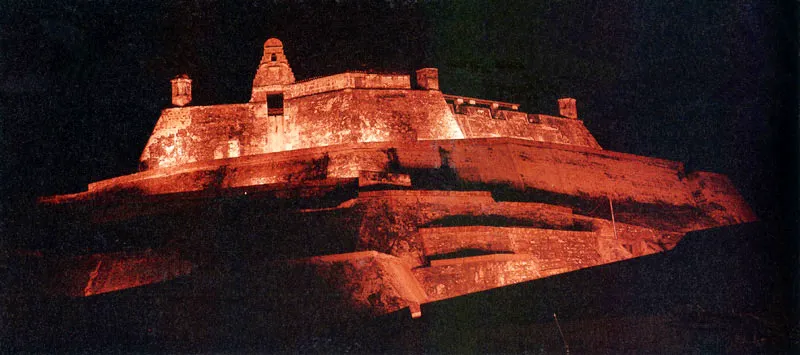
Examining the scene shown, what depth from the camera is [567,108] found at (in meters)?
34.2

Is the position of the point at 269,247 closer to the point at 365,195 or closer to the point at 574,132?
the point at 365,195

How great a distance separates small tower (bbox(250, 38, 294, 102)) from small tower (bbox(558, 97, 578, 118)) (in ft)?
38.1

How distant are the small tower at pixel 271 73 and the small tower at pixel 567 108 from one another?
457 inches

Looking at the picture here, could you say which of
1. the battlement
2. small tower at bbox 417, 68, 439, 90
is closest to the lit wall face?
the battlement

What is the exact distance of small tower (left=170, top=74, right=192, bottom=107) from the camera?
98.0 ft

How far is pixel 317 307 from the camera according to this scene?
16469 mm

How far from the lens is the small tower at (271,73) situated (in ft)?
96.5

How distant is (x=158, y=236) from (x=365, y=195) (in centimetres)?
540

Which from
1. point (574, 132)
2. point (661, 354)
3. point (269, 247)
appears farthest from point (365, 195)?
point (574, 132)

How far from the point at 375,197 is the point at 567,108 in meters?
16.4

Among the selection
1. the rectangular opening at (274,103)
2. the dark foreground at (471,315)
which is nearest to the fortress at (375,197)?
the rectangular opening at (274,103)

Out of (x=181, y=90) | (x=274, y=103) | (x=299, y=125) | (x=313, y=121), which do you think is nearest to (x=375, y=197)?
(x=313, y=121)

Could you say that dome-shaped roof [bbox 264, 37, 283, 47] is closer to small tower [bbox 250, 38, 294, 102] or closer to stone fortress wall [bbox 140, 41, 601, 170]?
small tower [bbox 250, 38, 294, 102]

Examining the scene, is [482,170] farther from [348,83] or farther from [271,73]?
[271,73]
